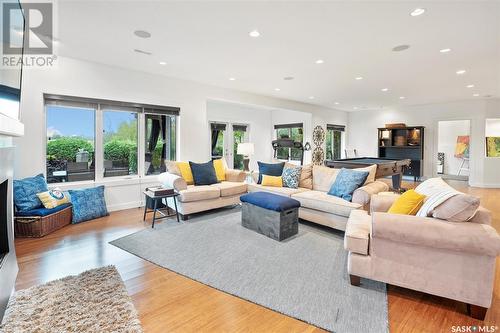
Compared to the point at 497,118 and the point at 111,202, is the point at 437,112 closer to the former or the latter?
the point at 497,118

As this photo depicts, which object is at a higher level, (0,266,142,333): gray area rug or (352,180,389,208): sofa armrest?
(352,180,389,208): sofa armrest

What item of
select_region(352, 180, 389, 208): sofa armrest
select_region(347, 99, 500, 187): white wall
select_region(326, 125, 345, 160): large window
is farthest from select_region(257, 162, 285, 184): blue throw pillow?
select_region(347, 99, 500, 187): white wall

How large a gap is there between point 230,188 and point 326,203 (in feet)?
6.03

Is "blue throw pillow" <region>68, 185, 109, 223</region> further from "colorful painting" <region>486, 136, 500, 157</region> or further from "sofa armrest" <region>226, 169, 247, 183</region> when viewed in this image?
"colorful painting" <region>486, 136, 500, 157</region>

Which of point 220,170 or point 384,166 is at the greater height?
point 384,166

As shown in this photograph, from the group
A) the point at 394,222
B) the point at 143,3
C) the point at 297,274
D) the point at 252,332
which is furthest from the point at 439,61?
the point at 252,332

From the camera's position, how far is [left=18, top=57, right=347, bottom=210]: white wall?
4.07 meters

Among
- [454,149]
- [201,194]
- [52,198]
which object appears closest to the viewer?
[52,198]

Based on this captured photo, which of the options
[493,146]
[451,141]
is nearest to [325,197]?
[493,146]

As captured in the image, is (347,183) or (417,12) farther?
(347,183)

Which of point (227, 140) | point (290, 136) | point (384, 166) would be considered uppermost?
point (290, 136)

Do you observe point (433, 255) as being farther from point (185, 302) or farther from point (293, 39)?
point (293, 39)

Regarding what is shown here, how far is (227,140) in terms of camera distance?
8734 mm

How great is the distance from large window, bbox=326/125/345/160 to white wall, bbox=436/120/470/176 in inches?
153
